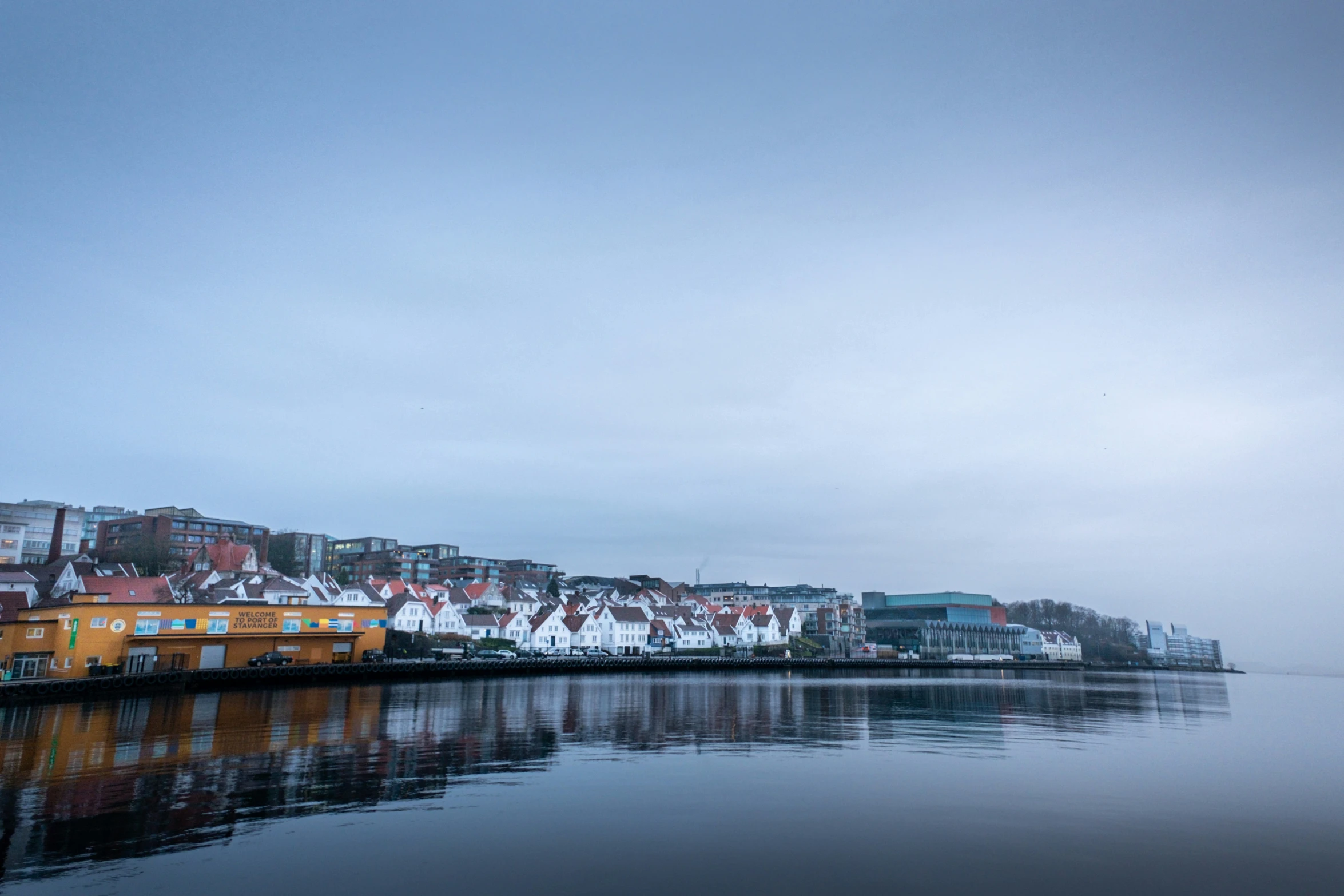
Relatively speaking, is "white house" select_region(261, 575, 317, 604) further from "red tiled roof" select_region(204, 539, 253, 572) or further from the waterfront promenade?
"red tiled roof" select_region(204, 539, 253, 572)

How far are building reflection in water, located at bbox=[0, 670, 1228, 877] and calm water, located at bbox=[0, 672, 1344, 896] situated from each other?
150mm

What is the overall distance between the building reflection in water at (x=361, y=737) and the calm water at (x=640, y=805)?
0.15 meters

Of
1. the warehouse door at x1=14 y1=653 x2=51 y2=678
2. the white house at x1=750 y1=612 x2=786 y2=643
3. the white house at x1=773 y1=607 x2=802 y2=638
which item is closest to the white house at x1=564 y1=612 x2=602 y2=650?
the white house at x1=750 y1=612 x2=786 y2=643

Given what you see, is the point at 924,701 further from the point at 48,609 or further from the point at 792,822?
the point at 48,609

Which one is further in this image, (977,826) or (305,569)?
(305,569)

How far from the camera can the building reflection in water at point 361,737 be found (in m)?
17.4

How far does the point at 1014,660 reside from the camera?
175 meters

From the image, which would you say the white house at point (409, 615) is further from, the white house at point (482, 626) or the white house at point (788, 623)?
the white house at point (788, 623)

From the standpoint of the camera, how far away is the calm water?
47.4 ft

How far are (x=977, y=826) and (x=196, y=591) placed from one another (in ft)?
253

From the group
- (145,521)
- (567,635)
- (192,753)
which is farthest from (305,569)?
(192,753)

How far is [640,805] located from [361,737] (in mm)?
15051

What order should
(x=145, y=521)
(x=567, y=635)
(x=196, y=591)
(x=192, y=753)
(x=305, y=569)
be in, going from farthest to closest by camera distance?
1. (x=305, y=569)
2. (x=145, y=521)
3. (x=567, y=635)
4. (x=196, y=591)
5. (x=192, y=753)

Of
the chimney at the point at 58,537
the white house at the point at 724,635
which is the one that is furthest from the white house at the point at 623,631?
the chimney at the point at 58,537
